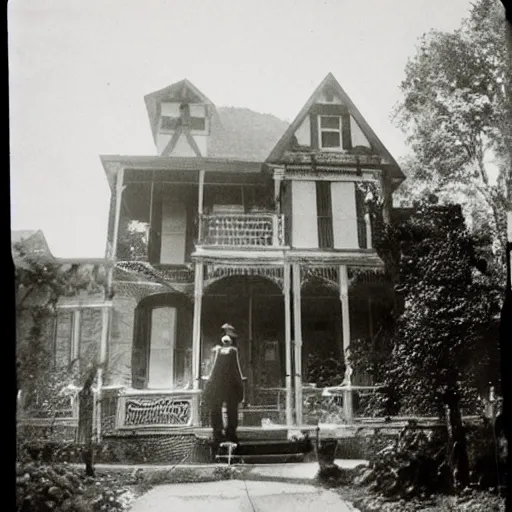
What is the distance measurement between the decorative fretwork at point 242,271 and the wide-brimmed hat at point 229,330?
15.4 inches

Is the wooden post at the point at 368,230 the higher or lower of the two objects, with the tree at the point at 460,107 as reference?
lower

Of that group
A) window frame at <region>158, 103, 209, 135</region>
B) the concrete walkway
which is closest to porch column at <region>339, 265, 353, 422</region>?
the concrete walkway

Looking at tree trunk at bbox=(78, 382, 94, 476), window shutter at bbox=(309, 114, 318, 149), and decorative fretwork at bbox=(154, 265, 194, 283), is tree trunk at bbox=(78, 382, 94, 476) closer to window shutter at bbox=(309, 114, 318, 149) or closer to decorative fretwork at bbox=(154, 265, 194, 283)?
decorative fretwork at bbox=(154, 265, 194, 283)

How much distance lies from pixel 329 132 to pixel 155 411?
9.41 ft

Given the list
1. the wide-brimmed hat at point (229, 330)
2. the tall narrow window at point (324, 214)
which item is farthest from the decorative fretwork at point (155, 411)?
the tall narrow window at point (324, 214)

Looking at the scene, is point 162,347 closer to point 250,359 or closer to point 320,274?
point 250,359

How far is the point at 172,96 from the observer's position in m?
5.50

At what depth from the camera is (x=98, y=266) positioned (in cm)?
511

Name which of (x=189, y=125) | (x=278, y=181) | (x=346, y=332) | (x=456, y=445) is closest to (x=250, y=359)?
(x=346, y=332)

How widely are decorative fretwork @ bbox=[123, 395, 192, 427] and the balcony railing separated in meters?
1.38

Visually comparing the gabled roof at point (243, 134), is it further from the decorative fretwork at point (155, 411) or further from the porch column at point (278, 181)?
the decorative fretwork at point (155, 411)

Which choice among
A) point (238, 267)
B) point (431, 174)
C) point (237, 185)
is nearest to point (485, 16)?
point (431, 174)

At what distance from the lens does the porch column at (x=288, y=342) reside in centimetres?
→ 498

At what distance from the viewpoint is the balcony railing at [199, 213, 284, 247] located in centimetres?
531
